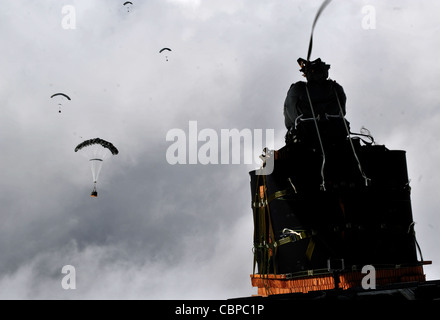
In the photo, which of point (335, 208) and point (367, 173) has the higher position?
point (367, 173)

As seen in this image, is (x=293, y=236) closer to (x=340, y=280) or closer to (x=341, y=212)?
(x=341, y=212)

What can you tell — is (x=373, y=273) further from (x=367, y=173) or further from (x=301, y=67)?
(x=301, y=67)

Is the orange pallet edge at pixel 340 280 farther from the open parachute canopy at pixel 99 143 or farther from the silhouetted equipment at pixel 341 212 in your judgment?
the open parachute canopy at pixel 99 143

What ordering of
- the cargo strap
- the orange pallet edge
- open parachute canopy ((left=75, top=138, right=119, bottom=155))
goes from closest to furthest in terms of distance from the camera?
the orange pallet edge
the cargo strap
open parachute canopy ((left=75, top=138, right=119, bottom=155))

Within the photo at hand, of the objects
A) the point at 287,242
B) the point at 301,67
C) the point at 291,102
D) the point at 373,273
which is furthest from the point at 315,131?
the point at 373,273

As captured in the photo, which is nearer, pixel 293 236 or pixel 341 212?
pixel 341 212

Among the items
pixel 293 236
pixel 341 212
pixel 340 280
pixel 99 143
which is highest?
pixel 99 143

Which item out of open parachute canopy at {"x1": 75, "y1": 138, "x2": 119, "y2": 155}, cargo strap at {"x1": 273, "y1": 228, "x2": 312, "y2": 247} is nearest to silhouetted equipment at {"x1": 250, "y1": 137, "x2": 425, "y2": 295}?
cargo strap at {"x1": 273, "y1": 228, "x2": 312, "y2": 247}

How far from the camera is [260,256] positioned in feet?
61.8

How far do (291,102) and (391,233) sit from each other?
261 inches

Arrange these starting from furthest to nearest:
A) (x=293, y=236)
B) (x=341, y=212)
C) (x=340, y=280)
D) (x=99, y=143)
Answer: (x=99, y=143) → (x=293, y=236) → (x=341, y=212) → (x=340, y=280)

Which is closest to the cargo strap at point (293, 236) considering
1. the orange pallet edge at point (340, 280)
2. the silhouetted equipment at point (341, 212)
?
the silhouetted equipment at point (341, 212)

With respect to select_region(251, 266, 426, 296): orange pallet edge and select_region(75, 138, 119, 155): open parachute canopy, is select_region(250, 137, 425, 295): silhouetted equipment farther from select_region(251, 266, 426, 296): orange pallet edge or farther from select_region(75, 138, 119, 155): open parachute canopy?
select_region(75, 138, 119, 155): open parachute canopy

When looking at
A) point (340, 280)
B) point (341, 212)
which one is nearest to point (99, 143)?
point (341, 212)
